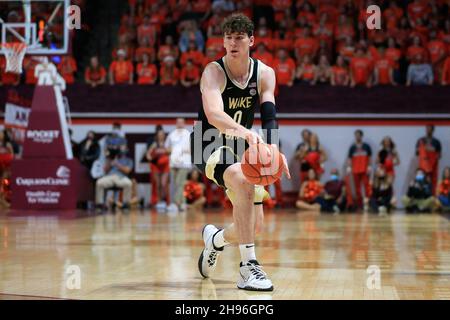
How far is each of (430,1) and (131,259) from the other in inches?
566

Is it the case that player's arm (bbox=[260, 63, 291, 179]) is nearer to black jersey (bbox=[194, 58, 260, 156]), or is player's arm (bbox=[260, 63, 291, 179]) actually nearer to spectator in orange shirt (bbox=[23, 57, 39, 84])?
black jersey (bbox=[194, 58, 260, 156])

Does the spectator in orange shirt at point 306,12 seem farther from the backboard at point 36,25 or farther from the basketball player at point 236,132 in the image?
the basketball player at point 236,132

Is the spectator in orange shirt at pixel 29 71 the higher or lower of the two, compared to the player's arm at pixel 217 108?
higher

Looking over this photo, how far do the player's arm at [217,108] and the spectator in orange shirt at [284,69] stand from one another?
480 inches

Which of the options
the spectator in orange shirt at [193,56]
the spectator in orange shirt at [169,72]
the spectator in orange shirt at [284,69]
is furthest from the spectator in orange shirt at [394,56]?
the spectator in orange shirt at [169,72]

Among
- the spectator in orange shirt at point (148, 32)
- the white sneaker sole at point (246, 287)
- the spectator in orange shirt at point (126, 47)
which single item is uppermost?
the spectator in orange shirt at point (148, 32)

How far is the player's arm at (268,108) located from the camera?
604 cm

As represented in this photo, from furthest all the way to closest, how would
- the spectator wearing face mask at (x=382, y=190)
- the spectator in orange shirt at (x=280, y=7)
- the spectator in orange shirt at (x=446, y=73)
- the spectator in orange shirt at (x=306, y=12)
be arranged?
the spectator in orange shirt at (x=280, y=7) < the spectator in orange shirt at (x=306, y=12) < the spectator in orange shirt at (x=446, y=73) < the spectator wearing face mask at (x=382, y=190)

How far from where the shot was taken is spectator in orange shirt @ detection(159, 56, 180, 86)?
18562 mm

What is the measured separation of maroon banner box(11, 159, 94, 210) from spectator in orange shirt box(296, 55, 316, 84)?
19.7 ft

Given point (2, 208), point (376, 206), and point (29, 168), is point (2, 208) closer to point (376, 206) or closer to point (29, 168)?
point (29, 168)

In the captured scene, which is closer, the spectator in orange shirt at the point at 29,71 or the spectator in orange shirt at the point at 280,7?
the spectator in orange shirt at the point at 29,71

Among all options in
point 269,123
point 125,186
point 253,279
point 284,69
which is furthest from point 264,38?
point 253,279

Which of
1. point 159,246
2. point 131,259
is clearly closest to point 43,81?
point 159,246
